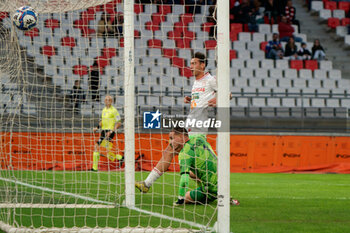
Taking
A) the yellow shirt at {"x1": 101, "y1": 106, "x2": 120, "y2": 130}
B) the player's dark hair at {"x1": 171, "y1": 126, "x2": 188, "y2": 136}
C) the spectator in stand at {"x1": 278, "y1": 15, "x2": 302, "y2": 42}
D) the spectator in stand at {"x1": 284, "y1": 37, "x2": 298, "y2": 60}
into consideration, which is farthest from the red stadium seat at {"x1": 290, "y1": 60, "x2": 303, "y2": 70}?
the player's dark hair at {"x1": 171, "y1": 126, "x2": 188, "y2": 136}

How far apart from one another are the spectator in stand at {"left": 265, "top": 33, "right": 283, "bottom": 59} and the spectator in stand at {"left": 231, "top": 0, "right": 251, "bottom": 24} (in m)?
1.70

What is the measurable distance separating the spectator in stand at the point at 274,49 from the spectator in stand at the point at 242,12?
1703 millimetres

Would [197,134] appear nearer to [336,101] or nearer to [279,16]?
[336,101]

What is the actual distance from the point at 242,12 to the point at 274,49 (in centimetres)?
243

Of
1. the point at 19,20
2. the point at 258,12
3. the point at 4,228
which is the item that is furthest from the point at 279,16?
the point at 4,228

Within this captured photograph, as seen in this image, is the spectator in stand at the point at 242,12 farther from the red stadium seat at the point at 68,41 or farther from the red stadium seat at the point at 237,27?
the red stadium seat at the point at 68,41

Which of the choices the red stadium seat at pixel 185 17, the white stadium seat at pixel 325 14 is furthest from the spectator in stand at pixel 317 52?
the red stadium seat at pixel 185 17

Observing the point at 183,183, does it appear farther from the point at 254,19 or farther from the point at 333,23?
the point at 333,23

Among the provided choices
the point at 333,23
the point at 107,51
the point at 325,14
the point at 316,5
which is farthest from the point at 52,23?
the point at 316,5

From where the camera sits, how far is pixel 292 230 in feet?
19.0

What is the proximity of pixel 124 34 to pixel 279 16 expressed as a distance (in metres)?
17.7

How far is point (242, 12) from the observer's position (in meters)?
23.4

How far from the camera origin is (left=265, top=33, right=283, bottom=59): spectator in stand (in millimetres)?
21984

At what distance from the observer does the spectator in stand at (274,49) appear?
22.0 m
